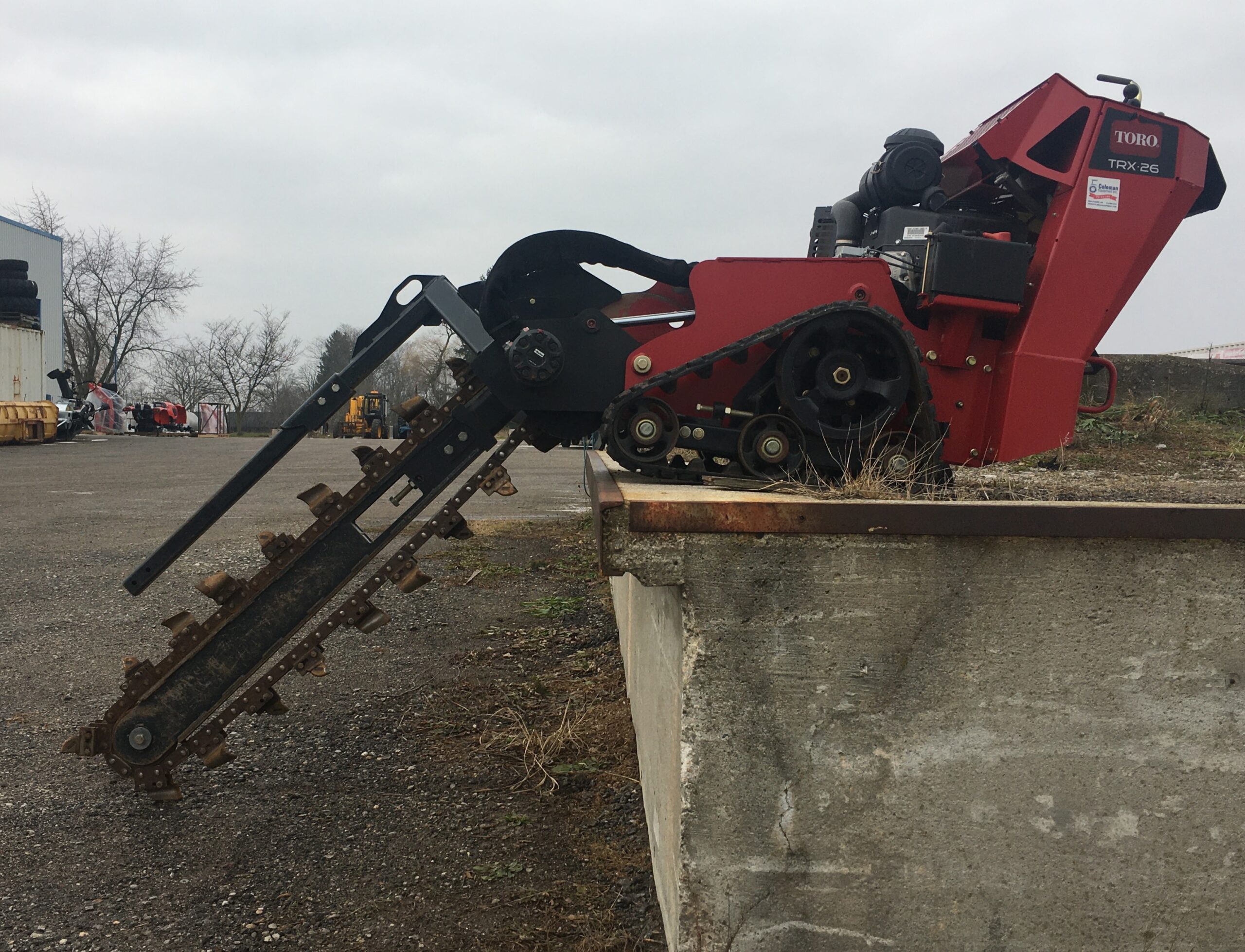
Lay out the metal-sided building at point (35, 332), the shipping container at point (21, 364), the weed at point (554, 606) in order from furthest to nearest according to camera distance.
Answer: the metal-sided building at point (35, 332), the shipping container at point (21, 364), the weed at point (554, 606)

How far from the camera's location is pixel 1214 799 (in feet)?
8.39

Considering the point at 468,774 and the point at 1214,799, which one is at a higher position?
the point at 1214,799

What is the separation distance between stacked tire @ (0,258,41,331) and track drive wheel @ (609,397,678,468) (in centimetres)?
3403

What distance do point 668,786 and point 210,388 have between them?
74.9 meters

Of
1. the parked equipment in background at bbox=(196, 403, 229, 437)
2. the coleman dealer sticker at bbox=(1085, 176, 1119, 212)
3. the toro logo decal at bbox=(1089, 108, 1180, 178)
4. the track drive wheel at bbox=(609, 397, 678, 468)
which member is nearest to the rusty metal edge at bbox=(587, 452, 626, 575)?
the track drive wheel at bbox=(609, 397, 678, 468)

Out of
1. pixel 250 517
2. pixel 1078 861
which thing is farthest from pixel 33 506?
pixel 1078 861

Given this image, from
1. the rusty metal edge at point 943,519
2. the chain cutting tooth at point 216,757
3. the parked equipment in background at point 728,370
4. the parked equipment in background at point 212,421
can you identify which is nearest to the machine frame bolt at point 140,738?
the parked equipment in background at point 728,370

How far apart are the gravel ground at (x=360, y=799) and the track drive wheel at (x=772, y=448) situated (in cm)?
157

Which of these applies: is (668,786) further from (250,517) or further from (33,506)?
(33,506)

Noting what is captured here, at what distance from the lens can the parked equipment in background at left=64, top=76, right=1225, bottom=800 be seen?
3355 mm

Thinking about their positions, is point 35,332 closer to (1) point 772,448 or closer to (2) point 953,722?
(1) point 772,448

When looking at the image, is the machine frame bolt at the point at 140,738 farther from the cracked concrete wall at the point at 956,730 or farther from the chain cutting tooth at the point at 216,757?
the cracked concrete wall at the point at 956,730

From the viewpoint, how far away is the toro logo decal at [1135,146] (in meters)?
3.90

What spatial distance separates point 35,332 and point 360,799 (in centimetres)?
3315
